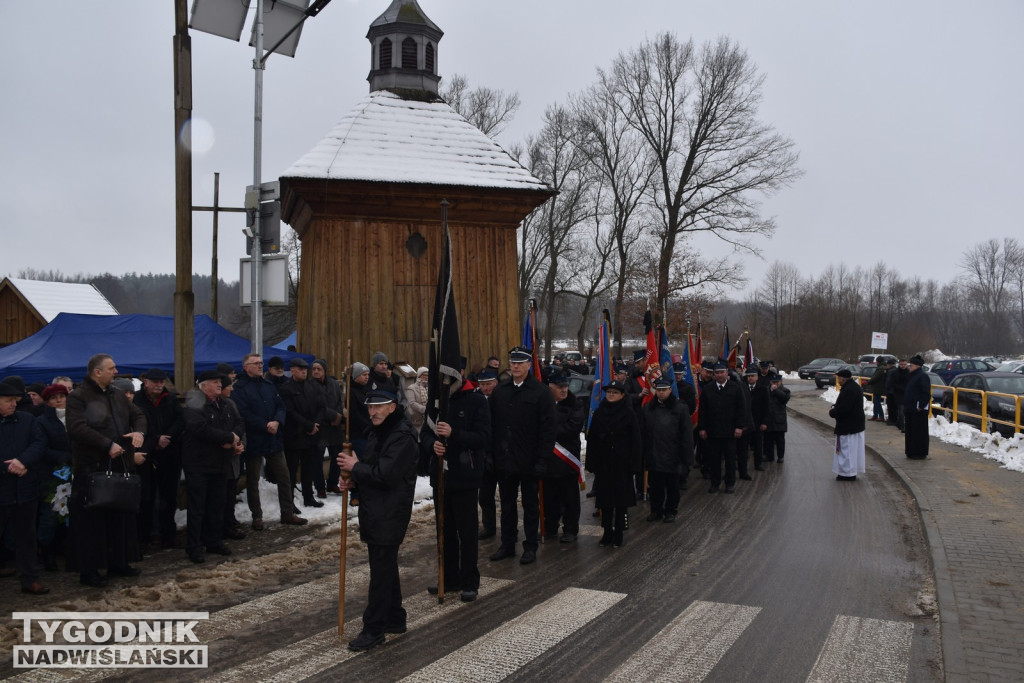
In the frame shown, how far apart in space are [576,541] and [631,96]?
38.7 meters

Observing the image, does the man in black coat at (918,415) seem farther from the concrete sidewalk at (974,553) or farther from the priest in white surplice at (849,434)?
the priest in white surplice at (849,434)

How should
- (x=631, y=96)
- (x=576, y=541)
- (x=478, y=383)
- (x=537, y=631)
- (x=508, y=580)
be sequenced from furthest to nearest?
(x=631, y=96)
(x=576, y=541)
(x=478, y=383)
(x=508, y=580)
(x=537, y=631)

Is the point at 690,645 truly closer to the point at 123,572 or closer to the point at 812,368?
the point at 123,572

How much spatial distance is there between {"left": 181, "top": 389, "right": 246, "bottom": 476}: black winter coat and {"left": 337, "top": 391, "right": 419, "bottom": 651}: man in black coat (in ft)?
9.97

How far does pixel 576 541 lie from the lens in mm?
9117

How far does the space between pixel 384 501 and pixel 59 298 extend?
137ft

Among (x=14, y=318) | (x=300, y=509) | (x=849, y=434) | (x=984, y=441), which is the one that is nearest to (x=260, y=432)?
(x=300, y=509)

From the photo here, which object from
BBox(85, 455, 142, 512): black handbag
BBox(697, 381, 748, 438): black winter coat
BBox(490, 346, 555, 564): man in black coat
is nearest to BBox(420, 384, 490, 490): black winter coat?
BBox(490, 346, 555, 564): man in black coat

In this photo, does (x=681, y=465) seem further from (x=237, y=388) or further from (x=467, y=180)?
(x=467, y=180)

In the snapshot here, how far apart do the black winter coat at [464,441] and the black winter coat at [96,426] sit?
304 cm

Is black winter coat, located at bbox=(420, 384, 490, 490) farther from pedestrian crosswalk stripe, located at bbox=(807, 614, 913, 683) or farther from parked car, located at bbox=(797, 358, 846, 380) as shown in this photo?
parked car, located at bbox=(797, 358, 846, 380)

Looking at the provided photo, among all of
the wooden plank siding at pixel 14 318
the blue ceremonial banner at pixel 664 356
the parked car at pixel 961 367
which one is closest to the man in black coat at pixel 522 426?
the blue ceremonial banner at pixel 664 356

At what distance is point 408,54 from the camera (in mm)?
20641

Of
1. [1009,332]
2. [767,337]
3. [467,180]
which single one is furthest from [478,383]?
[1009,332]
